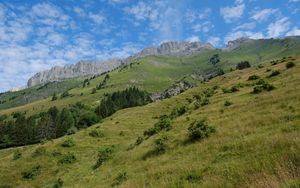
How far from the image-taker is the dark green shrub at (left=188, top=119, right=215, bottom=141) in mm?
29234

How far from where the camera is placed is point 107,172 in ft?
109

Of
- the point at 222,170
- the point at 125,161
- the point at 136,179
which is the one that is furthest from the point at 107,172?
the point at 222,170

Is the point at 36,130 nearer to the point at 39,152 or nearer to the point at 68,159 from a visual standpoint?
the point at 39,152

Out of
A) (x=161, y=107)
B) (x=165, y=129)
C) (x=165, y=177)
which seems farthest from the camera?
(x=161, y=107)

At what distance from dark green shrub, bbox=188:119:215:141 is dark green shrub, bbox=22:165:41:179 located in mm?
31405

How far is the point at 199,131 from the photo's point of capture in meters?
29.6

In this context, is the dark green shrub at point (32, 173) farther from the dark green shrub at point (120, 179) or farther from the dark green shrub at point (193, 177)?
the dark green shrub at point (193, 177)

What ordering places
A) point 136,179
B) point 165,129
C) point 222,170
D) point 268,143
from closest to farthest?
point 222,170 → point 268,143 → point 136,179 → point 165,129

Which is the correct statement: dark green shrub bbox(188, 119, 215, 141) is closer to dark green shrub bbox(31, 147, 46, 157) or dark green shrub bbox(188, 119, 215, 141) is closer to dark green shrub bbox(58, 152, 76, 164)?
dark green shrub bbox(58, 152, 76, 164)


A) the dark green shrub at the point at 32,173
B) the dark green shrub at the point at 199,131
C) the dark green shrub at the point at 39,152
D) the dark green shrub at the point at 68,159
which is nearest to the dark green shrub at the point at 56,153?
the dark green shrub at the point at 39,152

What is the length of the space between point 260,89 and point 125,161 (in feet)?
69.4

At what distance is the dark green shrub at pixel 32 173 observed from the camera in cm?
5036

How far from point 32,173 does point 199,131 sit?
3331 centimetres

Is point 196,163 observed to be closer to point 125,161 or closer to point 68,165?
point 125,161
